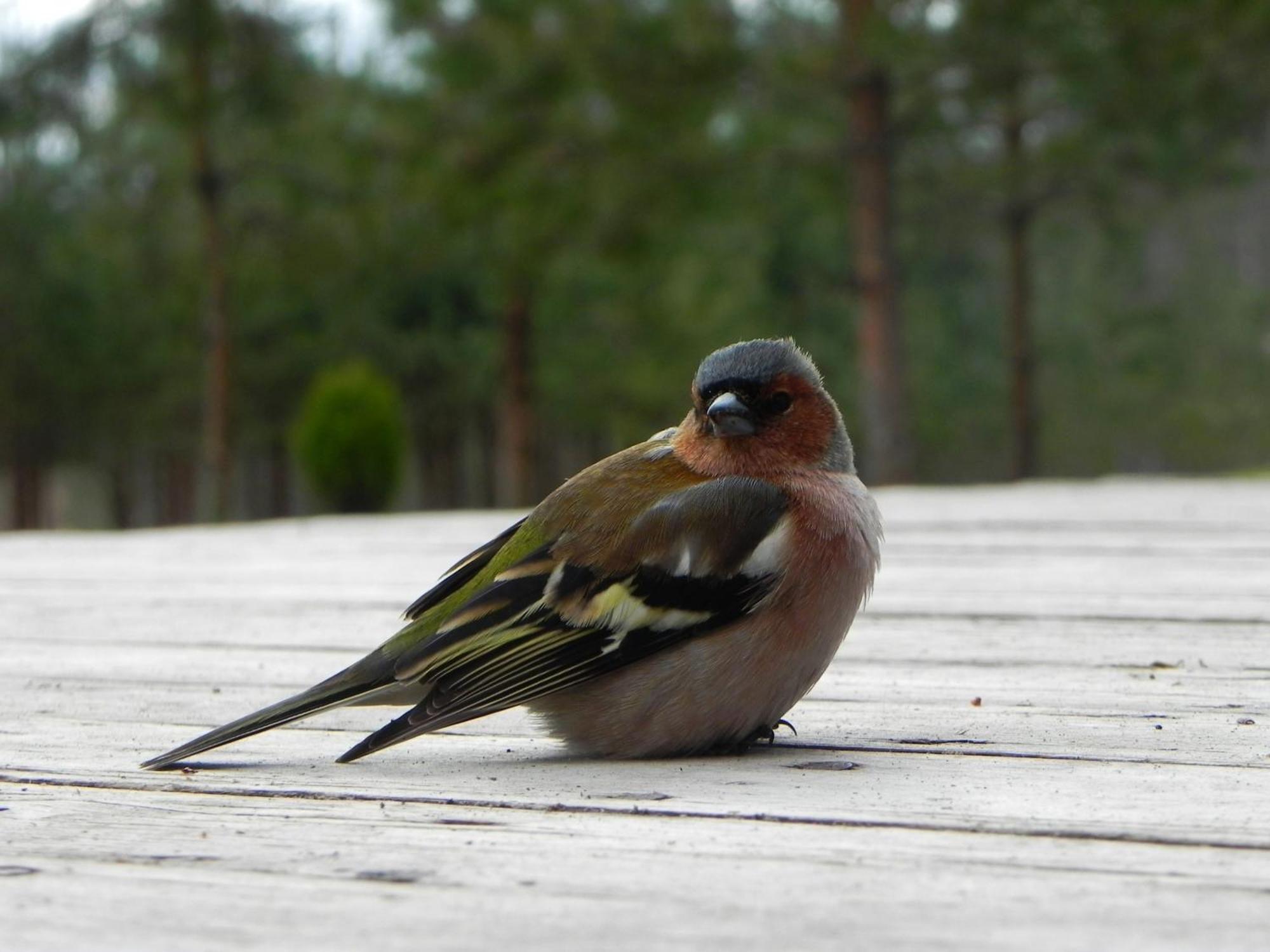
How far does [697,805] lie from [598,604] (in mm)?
479

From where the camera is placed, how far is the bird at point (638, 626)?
220cm

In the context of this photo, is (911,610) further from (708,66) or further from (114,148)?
Result: (114,148)

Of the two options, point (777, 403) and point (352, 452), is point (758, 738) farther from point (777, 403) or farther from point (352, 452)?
point (352, 452)

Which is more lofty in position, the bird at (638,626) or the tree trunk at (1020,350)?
the tree trunk at (1020,350)

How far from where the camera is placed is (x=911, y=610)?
→ 3.80m

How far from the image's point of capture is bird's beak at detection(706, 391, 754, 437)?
2443 mm

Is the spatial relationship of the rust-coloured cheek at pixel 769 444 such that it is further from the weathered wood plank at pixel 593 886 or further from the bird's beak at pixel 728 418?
the weathered wood plank at pixel 593 886

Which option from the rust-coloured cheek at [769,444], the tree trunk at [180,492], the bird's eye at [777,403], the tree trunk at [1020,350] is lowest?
the tree trunk at [180,492]

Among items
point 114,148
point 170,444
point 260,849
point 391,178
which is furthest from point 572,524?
point 170,444

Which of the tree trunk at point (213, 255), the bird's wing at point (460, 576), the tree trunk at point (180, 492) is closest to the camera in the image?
the bird's wing at point (460, 576)

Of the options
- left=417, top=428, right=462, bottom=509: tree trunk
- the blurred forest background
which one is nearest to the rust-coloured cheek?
the blurred forest background

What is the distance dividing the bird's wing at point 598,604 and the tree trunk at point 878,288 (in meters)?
13.5

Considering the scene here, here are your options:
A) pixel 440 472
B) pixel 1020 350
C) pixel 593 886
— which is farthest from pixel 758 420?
pixel 440 472

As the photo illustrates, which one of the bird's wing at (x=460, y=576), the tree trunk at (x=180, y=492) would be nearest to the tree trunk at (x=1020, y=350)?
the bird's wing at (x=460, y=576)
